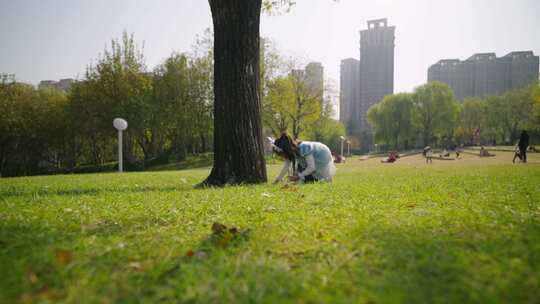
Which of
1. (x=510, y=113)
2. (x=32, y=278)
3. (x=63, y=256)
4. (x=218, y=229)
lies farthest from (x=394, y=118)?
(x=32, y=278)

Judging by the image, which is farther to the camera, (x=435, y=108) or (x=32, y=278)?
(x=435, y=108)

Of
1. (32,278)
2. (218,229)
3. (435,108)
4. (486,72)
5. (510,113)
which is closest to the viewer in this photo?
(32,278)

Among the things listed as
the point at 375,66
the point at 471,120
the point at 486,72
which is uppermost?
the point at 375,66

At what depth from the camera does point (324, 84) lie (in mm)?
45594

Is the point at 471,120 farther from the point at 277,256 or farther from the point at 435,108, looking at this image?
the point at 277,256

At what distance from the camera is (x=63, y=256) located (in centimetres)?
166

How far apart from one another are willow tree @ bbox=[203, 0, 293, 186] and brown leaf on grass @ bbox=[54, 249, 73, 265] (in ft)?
15.6

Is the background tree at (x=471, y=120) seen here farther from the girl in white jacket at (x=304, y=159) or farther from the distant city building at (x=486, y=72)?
the girl in white jacket at (x=304, y=159)

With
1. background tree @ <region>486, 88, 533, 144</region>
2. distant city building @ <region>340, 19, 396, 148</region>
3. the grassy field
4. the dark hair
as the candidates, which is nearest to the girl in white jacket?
the dark hair

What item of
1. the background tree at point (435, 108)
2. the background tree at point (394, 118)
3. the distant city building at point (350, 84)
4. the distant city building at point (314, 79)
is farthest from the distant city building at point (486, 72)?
the distant city building at point (314, 79)

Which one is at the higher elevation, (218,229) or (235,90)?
(235,90)

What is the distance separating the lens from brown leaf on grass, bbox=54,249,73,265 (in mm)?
1631

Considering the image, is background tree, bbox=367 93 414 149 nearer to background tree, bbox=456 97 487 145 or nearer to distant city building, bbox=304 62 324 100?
background tree, bbox=456 97 487 145

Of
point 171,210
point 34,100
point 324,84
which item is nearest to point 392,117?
point 324,84
